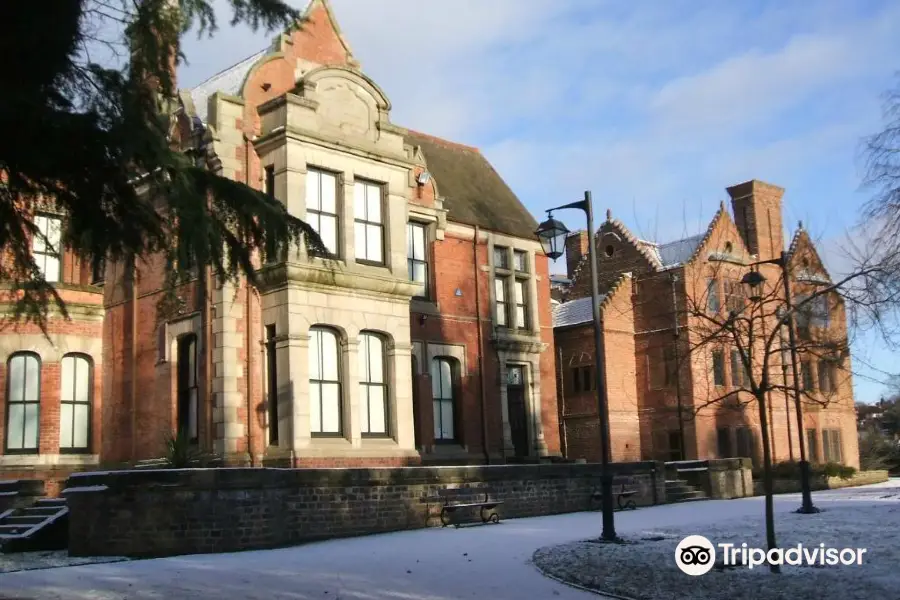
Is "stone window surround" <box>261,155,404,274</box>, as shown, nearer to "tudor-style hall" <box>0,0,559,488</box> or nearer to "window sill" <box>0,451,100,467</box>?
"tudor-style hall" <box>0,0,559,488</box>

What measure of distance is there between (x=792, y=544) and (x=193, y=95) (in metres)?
18.3

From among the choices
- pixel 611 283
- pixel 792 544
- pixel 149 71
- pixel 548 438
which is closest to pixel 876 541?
pixel 792 544

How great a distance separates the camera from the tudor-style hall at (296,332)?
20.1m

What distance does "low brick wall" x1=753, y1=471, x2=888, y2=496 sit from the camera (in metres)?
30.3

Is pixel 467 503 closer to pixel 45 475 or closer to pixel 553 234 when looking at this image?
pixel 553 234

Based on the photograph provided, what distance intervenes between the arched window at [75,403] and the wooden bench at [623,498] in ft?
40.5

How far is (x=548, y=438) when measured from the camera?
28.1m

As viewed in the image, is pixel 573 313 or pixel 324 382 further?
pixel 573 313

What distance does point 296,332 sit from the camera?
Result: 1978 cm

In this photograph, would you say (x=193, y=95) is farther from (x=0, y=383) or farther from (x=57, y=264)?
(x=0, y=383)

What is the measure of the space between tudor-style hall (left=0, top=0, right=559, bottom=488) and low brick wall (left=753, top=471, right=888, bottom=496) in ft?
31.2

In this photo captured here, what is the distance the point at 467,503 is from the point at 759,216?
94.0 ft

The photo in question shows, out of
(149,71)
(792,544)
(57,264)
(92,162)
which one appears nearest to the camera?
(92,162)

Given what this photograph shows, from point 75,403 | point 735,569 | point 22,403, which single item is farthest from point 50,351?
point 735,569
